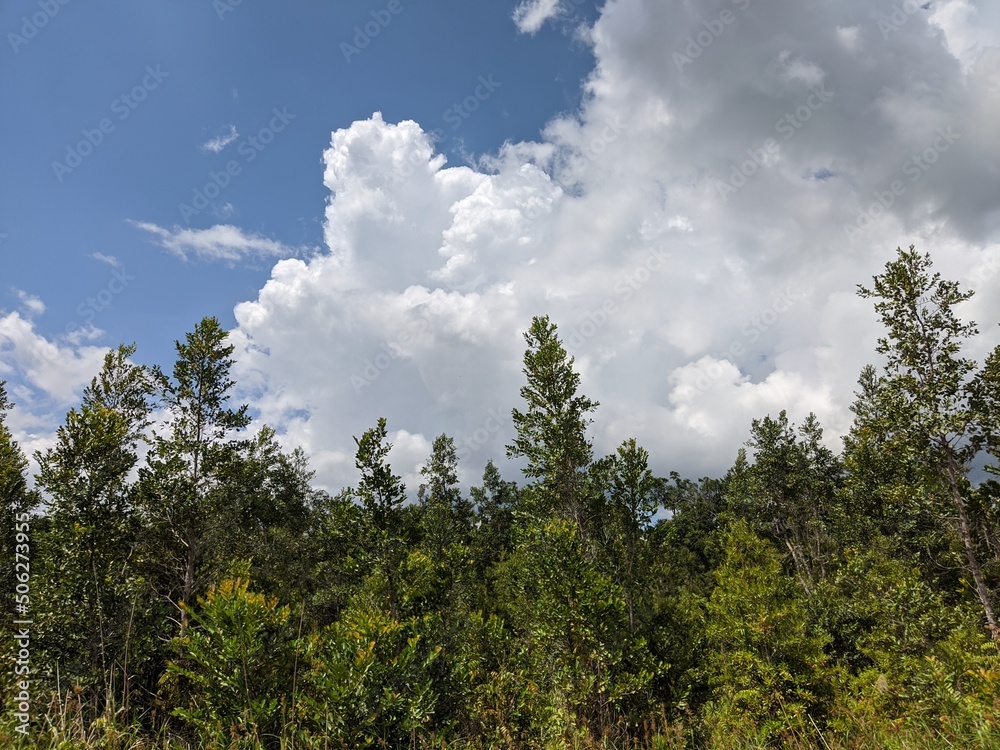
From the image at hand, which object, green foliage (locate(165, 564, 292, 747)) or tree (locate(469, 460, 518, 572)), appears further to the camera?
tree (locate(469, 460, 518, 572))

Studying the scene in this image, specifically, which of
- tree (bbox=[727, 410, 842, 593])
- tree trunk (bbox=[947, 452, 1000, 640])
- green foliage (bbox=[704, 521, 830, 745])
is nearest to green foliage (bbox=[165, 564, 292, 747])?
green foliage (bbox=[704, 521, 830, 745])

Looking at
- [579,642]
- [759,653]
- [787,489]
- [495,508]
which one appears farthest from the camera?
[495,508]

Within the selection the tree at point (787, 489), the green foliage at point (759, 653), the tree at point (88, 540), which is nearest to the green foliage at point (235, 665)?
the tree at point (88, 540)

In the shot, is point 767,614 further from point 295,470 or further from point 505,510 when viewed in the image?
point 505,510

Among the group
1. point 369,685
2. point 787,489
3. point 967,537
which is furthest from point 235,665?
point 787,489

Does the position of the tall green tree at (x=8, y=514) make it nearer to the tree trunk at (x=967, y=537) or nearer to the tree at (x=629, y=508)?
the tree at (x=629, y=508)

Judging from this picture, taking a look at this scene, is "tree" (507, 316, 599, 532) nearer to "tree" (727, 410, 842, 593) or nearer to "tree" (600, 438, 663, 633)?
"tree" (600, 438, 663, 633)

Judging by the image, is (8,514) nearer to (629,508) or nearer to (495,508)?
(629,508)

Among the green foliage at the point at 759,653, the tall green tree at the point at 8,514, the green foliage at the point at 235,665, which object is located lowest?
the green foliage at the point at 759,653

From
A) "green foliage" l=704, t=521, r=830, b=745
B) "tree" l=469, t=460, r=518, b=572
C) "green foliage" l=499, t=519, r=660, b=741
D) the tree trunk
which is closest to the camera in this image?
the tree trunk

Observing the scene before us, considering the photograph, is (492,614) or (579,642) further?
(492,614)

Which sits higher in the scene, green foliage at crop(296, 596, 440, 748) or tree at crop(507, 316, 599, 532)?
tree at crop(507, 316, 599, 532)

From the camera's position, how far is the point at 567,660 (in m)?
15.0

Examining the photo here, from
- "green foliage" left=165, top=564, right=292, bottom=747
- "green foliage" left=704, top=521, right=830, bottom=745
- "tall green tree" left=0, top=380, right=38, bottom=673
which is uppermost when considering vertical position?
"tall green tree" left=0, top=380, right=38, bottom=673
